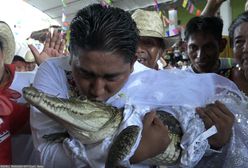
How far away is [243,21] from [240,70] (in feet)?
0.84

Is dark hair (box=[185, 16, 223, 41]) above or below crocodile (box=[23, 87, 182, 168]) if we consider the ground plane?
above

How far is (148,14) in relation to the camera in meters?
2.33

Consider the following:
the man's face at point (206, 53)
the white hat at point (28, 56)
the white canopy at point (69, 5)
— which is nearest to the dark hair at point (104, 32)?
the man's face at point (206, 53)

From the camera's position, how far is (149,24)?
2.26 metres

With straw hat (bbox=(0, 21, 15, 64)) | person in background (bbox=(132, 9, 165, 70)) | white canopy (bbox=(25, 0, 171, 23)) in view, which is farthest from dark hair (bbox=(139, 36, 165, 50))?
white canopy (bbox=(25, 0, 171, 23))

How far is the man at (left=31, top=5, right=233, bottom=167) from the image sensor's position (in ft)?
3.57

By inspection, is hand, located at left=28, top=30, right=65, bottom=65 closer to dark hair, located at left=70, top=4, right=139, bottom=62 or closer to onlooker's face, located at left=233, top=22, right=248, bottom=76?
dark hair, located at left=70, top=4, right=139, bottom=62

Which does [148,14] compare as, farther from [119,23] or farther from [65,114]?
[65,114]

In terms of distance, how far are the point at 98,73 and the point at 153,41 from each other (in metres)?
1.13

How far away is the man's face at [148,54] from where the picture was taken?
2031 mm

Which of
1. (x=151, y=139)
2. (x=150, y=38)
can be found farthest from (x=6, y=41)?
(x=151, y=139)

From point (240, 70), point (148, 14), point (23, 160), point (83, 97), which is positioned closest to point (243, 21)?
point (240, 70)

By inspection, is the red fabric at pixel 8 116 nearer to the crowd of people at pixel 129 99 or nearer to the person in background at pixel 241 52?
the crowd of people at pixel 129 99

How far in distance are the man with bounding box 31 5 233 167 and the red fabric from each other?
28cm
